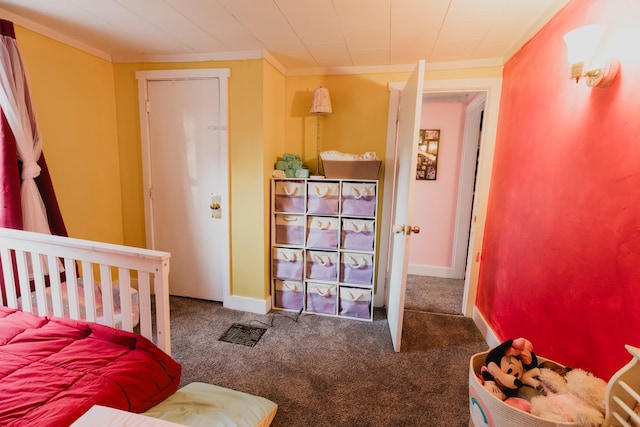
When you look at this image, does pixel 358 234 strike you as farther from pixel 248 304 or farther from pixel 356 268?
pixel 248 304

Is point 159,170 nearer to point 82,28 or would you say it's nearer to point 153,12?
point 82,28

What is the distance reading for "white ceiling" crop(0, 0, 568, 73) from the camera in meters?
1.66

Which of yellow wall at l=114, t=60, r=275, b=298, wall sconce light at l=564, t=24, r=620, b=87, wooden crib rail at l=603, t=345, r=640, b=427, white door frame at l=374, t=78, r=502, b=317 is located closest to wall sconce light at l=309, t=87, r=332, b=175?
yellow wall at l=114, t=60, r=275, b=298

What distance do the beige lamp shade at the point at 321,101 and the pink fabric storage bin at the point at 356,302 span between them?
5.08ft

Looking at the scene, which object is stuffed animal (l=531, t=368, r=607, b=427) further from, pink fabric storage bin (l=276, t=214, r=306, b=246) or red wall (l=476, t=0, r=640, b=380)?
pink fabric storage bin (l=276, t=214, r=306, b=246)

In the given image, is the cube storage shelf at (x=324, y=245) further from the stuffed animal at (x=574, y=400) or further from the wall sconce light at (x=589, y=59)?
the stuffed animal at (x=574, y=400)

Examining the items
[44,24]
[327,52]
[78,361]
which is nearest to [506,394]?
[78,361]

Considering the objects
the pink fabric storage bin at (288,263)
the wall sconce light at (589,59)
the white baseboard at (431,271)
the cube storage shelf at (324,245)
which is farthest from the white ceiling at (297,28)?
the white baseboard at (431,271)

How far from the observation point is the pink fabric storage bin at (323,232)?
8.39 feet

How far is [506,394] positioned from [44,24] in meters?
3.35

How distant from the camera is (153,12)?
1.77 metres

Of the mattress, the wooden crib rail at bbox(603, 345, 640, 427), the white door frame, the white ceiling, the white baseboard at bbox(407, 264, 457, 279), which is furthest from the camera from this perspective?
the white baseboard at bbox(407, 264, 457, 279)

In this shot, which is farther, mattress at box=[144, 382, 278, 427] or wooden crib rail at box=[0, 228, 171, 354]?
wooden crib rail at box=[0, 228, 171, 354]

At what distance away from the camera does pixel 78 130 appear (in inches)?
92.8
